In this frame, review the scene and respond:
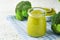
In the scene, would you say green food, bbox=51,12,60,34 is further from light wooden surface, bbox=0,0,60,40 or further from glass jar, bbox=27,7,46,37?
light wooden surface, bbox=0,0,60,40

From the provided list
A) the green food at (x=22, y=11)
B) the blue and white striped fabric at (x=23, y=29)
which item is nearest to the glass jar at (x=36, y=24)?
the blue and white striped fabric at (x=23, y=29)

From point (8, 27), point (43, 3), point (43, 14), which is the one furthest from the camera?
point (43, 3)

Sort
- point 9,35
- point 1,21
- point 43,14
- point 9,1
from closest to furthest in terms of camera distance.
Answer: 1. point 43,14
2. point 9,35
3. point 1,21
4. point 9,1

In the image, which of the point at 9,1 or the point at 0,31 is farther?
the point at 9,1

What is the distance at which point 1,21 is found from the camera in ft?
3.89

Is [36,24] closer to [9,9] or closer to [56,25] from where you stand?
[56,25]

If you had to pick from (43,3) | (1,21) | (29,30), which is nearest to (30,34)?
(29,30)

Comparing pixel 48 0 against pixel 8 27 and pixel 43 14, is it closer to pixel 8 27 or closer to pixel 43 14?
pixel 8 27

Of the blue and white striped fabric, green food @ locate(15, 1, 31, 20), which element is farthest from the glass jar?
green food @ locate(15, 1, 31, 20)

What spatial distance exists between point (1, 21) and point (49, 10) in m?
0.31

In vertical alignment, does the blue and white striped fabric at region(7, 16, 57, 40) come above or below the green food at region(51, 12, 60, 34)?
below

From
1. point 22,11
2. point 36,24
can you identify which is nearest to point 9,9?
point 22,11

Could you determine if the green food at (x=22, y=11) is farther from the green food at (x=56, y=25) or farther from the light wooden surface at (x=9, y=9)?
the green food at (x=56, y=25)

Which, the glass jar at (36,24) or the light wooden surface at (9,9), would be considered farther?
the light wooden surface at (9,9)
